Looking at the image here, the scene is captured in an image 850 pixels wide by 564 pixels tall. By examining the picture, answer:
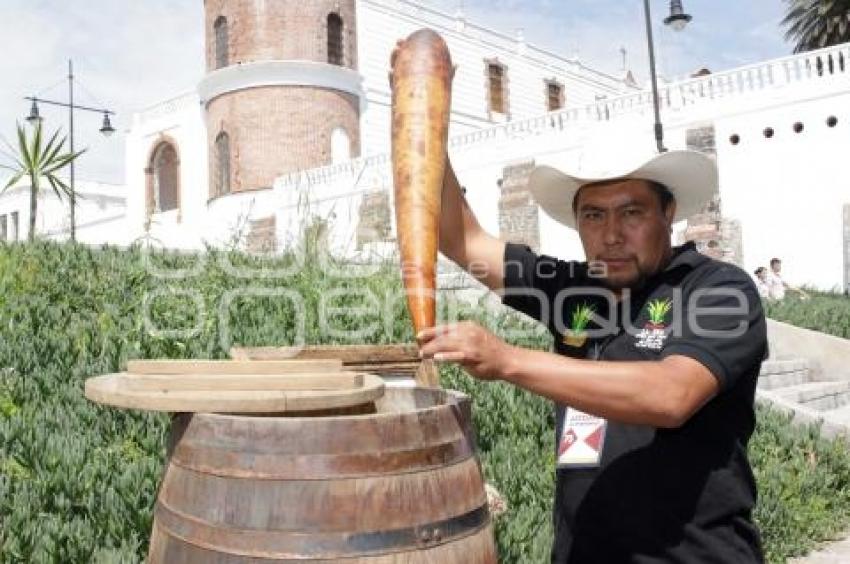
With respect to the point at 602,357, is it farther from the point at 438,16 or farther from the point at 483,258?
the point at 438,16

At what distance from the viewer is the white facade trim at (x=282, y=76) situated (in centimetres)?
2461

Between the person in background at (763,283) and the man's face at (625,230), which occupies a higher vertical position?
the person in background at (763,283)

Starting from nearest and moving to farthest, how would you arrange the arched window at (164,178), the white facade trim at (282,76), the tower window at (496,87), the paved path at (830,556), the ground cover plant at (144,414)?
the ground cover plant at (144,414), the paved path at (830,556), the white facade trim at (282,76), the arched window at (164,178), the tower window at (496,87)

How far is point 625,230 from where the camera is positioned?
217cm

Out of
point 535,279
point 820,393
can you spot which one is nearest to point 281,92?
point 820,393

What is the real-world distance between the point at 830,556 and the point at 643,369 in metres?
3.80

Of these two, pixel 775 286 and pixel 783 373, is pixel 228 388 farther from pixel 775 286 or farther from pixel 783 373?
pixel 775 286

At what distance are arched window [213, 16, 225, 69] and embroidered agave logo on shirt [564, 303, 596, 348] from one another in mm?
25777

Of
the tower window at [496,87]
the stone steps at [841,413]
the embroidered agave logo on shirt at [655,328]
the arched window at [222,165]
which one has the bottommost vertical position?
the stone steps at [841,413]

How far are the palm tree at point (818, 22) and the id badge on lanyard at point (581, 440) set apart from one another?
26.2 metres

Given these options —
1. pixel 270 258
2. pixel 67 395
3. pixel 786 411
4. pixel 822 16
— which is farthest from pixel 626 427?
pixel 822 16

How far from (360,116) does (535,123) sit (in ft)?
25.1

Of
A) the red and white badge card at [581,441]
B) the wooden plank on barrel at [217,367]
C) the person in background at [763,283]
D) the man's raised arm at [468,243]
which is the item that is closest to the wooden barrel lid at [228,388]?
the wooden plank on barrel at [217,367]

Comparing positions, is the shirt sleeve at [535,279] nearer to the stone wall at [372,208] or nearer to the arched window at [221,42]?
the stone wall at [372,208]
